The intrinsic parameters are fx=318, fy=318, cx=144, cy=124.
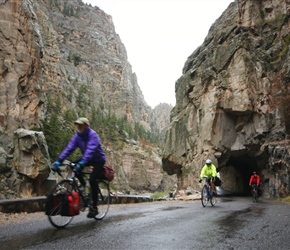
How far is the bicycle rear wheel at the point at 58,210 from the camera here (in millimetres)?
5789

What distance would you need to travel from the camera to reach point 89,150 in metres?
6.26

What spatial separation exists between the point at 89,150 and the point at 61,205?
1.15 m

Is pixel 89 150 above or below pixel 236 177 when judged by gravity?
below

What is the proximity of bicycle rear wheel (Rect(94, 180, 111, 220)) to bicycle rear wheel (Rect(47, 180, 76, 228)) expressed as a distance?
35.6 inches

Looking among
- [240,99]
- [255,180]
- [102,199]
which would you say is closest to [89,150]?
[102,199]

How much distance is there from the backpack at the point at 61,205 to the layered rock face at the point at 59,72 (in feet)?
63.6

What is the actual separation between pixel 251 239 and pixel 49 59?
90.6 metres

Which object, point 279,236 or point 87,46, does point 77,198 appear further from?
point 87,46

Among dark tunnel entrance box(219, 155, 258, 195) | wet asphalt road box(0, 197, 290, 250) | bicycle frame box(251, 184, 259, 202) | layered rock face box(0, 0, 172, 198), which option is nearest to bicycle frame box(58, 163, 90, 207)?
wet asphalt road box(0, 197, 290, 250)

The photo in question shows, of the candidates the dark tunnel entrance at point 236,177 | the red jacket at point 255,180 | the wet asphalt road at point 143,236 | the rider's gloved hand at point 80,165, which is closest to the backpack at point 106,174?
the rider's gloved hand at point 80,165

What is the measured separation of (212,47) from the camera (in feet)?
116

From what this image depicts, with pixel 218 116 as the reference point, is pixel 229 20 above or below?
above

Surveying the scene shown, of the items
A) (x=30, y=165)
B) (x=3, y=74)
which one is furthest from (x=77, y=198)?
(x=3, y=74)

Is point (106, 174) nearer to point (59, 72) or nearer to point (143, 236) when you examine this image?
point (143, 236)
